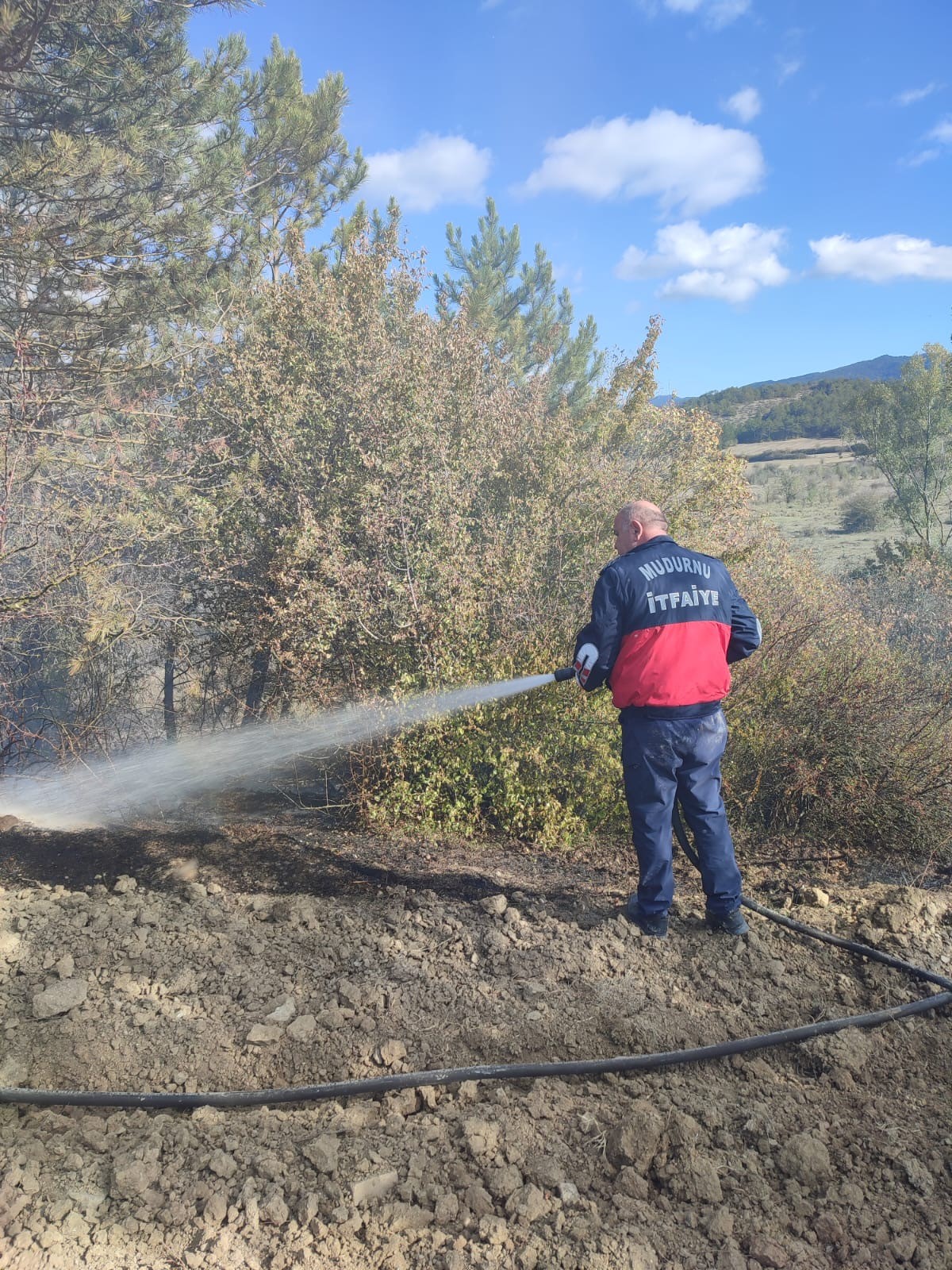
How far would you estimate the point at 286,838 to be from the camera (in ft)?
17.9

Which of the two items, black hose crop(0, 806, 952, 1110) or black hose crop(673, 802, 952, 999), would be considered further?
black hose crop(673, 802, 952, 999)

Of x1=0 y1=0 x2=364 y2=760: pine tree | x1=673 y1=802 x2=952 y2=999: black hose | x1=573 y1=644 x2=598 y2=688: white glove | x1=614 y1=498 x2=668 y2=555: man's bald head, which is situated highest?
x1=0 y1=0 x2=364 y2=760: pine tree

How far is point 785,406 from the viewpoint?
53.8 m

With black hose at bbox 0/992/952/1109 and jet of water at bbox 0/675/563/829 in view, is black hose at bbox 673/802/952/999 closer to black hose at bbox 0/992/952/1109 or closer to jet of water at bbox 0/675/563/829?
black hose at bbox 0/992/952/1109

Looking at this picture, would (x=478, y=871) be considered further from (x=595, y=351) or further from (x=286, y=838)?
(x=595, y=351)

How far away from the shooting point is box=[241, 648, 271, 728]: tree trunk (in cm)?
732

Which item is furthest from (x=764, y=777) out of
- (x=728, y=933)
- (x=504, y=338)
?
(x=504, y=338)

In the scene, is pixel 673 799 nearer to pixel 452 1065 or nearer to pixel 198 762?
pixel 452 1065

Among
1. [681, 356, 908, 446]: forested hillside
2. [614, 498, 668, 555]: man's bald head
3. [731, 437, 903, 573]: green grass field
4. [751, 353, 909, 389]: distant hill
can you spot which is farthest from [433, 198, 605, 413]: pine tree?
[751, 353, 909, 389]: distant hill

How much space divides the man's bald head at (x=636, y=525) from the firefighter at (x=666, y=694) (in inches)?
3.7

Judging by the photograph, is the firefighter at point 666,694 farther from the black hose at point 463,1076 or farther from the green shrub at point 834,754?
the green shrub at point 834,754

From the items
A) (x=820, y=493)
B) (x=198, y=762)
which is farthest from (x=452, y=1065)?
(x=820, y=493)

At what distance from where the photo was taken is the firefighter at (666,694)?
12.5 ft

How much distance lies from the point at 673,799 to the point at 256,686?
4878mm
